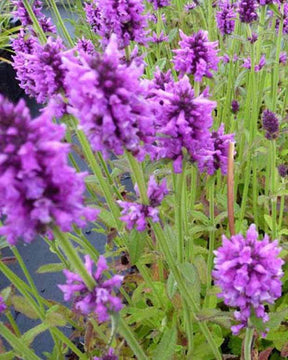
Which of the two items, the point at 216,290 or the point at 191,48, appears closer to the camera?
the point at 191,48

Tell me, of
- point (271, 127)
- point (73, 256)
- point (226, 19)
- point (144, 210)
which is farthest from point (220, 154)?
point (226, 19)

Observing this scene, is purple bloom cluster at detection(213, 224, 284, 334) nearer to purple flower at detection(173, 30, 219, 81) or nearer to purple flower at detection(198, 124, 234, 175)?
purple flower at detection(198, 124, 234, 175)

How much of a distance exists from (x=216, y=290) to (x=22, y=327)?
1.37m

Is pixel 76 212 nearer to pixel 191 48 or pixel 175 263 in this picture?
pixel 175 263

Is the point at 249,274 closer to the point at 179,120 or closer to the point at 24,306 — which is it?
the point at 179,120

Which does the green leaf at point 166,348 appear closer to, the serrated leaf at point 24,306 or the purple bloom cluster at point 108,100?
the serrated leaf at point 24,306

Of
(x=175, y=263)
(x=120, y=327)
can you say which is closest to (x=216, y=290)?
(x=175, y=263)

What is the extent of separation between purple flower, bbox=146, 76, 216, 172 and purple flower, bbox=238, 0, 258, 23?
1.24 meters

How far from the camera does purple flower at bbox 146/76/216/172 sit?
3.61ft

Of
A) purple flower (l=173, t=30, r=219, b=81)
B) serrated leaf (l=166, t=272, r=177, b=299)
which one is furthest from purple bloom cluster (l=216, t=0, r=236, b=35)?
serrated leaf (l=166, t=272, r=177, b=299)

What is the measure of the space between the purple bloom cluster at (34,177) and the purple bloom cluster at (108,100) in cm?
14

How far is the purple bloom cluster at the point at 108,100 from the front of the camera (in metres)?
0.88

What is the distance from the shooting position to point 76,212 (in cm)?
81

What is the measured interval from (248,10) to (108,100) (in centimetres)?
159
